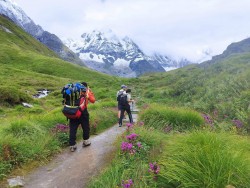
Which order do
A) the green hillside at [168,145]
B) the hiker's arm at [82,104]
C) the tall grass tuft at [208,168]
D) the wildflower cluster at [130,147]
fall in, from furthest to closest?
the hiker's arm at [82,104] < the wildflower cluster at [130,147] < the green hillside at [168,145] < the tall grass tuft at [208,168]

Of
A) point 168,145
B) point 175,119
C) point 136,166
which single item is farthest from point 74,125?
point 175,119

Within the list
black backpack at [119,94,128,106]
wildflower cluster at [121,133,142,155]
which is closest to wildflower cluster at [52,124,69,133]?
wildflower cluster at [121,133,142,155]

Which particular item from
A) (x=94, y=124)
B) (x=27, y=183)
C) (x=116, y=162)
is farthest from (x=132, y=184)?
(x=94, y=124)

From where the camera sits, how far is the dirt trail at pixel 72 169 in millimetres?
8578

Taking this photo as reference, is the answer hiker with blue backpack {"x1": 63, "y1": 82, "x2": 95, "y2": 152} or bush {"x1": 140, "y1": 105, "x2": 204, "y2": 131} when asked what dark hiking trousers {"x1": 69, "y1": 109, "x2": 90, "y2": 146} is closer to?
hiker with blue backpack {"x1": 63, "y1": 82, "x2": 95, "y2": 152}

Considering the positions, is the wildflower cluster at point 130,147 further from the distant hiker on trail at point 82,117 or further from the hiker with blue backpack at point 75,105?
the distant hiker on trail at point 82,117

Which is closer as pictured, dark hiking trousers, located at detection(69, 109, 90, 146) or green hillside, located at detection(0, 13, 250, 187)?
green hillside, located at detection(0, 13, 250, 187)

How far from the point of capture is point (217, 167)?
5797 mm

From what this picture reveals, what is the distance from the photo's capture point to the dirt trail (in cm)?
858

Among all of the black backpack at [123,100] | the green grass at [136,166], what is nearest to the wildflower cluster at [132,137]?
the green grass at [136,166]

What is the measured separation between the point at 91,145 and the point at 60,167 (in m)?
2.91

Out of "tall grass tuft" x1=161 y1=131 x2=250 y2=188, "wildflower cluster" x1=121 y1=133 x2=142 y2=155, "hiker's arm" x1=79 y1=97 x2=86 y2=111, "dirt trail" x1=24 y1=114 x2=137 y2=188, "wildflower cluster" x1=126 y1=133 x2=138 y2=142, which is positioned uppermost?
"hiker's arm" x1=79 y1=97 x2=86 y2=111

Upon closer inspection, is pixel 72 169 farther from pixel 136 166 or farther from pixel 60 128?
pixel 60 128

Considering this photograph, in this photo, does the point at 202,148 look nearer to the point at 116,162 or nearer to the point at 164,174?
the point at 164,174
